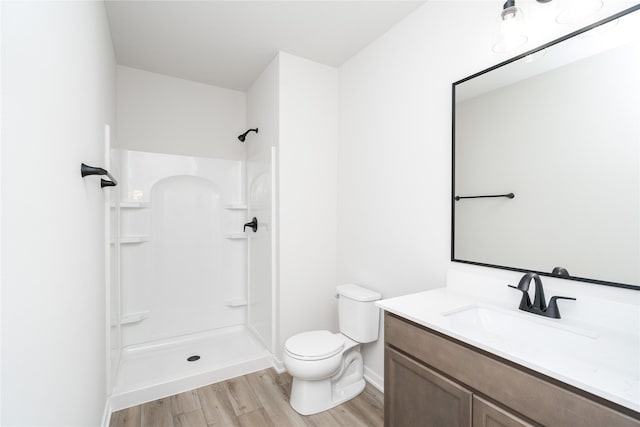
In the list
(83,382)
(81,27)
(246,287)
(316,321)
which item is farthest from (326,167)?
(83,382)

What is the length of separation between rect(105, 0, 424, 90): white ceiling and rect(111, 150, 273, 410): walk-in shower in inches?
33.8

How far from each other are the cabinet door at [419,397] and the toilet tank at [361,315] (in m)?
0.64

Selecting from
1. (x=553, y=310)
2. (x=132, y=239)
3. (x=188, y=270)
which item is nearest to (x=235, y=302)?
(x=188, y=270)

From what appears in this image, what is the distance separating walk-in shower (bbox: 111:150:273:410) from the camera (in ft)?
8.13

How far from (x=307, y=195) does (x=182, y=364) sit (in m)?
1.70

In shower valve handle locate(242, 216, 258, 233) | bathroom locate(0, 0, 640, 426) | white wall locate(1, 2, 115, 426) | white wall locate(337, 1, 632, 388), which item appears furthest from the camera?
shower valve handle locate(242, 216, 258, 233)

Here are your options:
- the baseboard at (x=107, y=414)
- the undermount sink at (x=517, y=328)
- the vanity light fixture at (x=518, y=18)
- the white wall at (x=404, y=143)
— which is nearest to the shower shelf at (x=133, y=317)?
the baseboard at (x=107, y=414)

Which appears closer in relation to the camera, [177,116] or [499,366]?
[499,366]

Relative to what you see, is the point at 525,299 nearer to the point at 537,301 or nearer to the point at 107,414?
the point at 537,301

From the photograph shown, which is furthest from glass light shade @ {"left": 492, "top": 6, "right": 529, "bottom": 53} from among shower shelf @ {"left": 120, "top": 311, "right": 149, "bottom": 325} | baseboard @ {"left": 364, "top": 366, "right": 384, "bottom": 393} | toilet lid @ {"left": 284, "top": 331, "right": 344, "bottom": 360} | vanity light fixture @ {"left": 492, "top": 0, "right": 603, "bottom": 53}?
shower shelf @ {"left": 120, "top": 311, "right": 149, "bottom": 325}

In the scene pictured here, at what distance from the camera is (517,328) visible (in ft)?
4.09

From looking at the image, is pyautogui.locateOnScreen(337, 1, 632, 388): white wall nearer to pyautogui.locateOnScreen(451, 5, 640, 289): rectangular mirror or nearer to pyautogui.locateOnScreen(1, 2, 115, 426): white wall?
pyautogui.locateOnScreen(451, 5, 640, 289): rectangular mirror

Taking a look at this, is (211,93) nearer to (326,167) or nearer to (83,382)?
(326,167)

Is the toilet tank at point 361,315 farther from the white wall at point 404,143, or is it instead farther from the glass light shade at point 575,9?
the glass light shade at point 575,9
